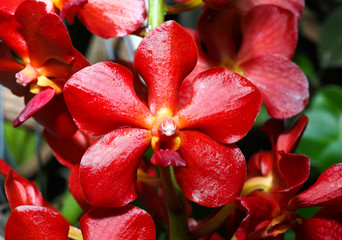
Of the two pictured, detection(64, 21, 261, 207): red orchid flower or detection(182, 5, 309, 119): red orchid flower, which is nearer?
detection(64, 21, 261, 207): red orchid flower

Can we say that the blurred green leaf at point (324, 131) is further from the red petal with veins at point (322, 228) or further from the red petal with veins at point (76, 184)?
the red petal with veins at point (76, 184)

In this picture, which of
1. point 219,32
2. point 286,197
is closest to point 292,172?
point 286,197

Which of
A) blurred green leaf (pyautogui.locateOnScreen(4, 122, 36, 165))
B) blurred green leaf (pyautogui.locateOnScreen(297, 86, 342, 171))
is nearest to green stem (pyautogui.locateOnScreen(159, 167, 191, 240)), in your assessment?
blurred green leaf (pyautogui.locateOnScreen(297, 86, 342, 171))

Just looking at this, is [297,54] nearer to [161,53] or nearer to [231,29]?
A: [231,29]

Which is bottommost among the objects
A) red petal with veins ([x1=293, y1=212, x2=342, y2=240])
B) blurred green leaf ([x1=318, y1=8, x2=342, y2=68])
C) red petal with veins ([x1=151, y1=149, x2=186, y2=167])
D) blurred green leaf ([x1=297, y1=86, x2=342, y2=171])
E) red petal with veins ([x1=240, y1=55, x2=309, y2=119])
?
blurred green leaf ([x1=297, y1=86, x2=342, y2=171])

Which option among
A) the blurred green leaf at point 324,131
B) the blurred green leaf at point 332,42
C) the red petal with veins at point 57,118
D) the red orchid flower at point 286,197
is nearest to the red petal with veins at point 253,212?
the red orchid flower at point 286,197

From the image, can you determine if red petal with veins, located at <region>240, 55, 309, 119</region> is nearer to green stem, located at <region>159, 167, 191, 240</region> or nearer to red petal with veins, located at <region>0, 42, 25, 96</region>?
green stem, located at <region>159, 167, 191, 240</region>
